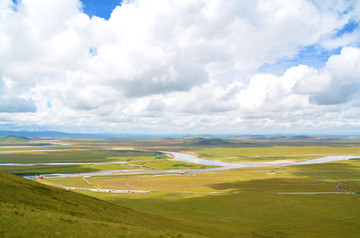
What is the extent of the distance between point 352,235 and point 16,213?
54874 mm

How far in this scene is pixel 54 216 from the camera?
75.2 feet

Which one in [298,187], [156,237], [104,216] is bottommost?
[298,187]

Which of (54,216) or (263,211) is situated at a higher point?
(54,216)

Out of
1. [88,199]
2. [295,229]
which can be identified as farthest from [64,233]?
[295,229]

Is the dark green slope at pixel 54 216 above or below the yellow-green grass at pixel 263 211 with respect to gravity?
above

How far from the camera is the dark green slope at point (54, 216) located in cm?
1806

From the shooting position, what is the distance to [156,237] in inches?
861

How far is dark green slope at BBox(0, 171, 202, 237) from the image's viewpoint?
18.1m

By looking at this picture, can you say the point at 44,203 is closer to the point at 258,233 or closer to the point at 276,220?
the point at 258,233

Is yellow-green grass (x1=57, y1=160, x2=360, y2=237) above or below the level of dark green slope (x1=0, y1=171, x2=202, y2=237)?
below

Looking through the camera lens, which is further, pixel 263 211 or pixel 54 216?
pixel 263 211

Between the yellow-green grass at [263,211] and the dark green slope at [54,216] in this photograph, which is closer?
the dark green slope at [54,216]

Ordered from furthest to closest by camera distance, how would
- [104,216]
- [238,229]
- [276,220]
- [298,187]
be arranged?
1. [298,187]
2. [276,220]
3. [238,229]
4. [104,216]

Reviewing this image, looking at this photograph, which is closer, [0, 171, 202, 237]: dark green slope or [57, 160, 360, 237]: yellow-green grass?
[0, 171, 202, 237]: dark green slope
